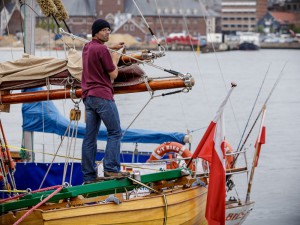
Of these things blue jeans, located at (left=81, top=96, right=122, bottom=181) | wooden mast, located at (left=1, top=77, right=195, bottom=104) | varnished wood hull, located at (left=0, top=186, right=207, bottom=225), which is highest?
wooden mast, located at (left=1, top=77, right=195, bottom=104)

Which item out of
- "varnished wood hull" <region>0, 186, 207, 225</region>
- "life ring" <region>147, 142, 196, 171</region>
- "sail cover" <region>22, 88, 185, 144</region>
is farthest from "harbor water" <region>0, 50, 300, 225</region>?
"life ring" <region>147, 142, 196, 171</region>

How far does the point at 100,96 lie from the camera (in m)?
13.6

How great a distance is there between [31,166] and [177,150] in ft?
8.67

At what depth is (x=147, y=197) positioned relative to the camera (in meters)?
13.6

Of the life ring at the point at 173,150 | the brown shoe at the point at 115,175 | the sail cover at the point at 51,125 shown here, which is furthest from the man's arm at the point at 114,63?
the sail cover at the point at 51,125

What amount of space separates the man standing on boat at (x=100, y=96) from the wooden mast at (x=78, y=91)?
845mm

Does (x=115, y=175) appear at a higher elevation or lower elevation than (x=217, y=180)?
higher

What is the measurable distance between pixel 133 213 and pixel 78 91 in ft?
7.65

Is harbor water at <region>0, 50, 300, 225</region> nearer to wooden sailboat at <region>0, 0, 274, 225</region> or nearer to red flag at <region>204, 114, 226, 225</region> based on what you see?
wooden sailboat at <region>0, 0, 274, 225</region>

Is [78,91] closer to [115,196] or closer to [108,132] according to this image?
[108,132]

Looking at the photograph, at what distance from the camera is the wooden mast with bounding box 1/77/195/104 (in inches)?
569

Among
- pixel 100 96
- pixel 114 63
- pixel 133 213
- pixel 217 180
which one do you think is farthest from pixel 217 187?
pixel 114 63

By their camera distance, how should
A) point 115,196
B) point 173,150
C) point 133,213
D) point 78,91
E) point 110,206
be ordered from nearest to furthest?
point 110,206 → point 133,213 → point 115,196 → point 78,91 → point 173,150

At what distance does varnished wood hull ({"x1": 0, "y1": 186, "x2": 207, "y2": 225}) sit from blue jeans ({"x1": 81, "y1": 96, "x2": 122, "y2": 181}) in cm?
68
